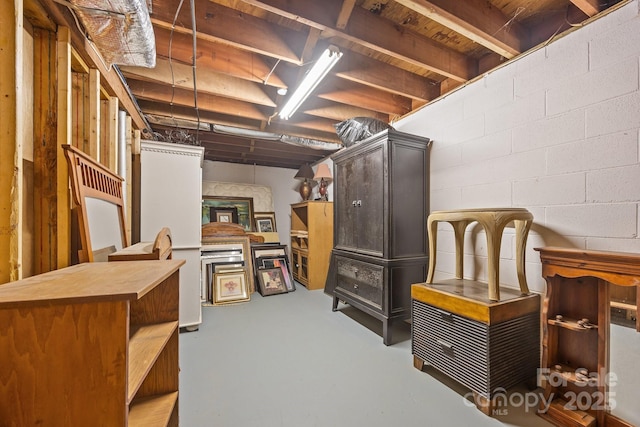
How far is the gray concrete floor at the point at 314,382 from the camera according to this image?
4.80 feet

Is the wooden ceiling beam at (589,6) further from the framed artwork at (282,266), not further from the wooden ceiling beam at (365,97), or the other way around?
the framed artwork at (282,266)

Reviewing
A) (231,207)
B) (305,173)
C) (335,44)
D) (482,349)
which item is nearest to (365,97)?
(335,44)

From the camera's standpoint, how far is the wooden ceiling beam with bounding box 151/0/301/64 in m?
1.63

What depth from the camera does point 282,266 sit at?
13.8 feet

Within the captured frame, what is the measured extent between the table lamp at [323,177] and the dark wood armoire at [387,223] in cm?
149

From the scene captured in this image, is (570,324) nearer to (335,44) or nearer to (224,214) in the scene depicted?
(335,44)

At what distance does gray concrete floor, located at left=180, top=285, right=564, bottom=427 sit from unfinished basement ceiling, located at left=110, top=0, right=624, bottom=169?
2.30m

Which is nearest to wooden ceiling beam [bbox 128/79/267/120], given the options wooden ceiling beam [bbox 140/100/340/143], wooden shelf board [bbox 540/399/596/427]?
wooden ceiling beam [bbox 140/100/340/143]

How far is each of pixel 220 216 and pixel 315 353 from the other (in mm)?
3141

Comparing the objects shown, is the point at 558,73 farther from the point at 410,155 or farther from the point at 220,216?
the point at 220,216

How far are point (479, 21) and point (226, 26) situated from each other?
5.55 ft

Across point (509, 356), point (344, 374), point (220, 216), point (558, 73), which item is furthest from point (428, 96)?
point (220, 216)

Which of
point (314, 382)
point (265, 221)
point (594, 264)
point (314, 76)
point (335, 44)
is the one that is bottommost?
point (314, 382)

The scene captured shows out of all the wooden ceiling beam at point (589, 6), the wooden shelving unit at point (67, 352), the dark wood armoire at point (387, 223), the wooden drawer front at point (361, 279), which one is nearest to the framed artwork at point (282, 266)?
the wooden drawer front at point (361, 279)
